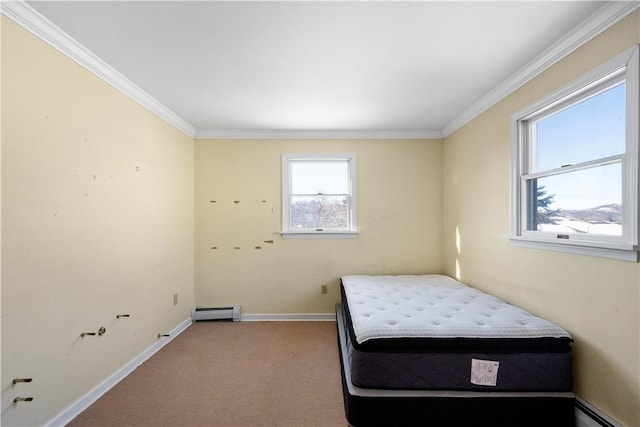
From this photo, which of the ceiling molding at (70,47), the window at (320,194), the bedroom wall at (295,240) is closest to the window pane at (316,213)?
the window at (320,194)

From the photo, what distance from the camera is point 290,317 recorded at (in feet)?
11.3

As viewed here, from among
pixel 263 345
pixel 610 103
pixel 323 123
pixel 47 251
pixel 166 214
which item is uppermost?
pixel 323 123

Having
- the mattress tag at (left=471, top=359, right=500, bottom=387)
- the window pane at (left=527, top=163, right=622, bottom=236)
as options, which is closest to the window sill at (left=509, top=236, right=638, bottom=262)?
the window pane at (left=527, top=163, right=622, bottom=236)

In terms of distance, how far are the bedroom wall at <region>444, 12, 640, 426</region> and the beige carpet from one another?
4.92 ft

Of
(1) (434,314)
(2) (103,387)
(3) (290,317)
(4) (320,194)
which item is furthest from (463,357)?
(2) (103,387)

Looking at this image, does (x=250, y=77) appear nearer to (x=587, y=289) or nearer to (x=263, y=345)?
(x=263, y=345)

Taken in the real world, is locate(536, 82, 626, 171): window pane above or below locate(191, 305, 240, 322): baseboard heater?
above

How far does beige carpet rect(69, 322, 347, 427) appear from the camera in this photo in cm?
175

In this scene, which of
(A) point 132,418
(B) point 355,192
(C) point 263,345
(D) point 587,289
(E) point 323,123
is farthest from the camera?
(B) point 355,192

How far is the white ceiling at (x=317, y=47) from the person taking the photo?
1443mm

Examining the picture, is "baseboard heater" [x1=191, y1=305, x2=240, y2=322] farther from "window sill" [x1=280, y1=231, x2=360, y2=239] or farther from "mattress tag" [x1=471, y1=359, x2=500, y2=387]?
"mattress tag" [x1=471, y1=359, x2=500, y2=387]

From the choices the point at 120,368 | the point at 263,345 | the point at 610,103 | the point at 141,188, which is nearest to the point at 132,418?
the point at 120,368

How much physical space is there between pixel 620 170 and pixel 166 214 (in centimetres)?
352

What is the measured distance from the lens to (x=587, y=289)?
5.20ft
